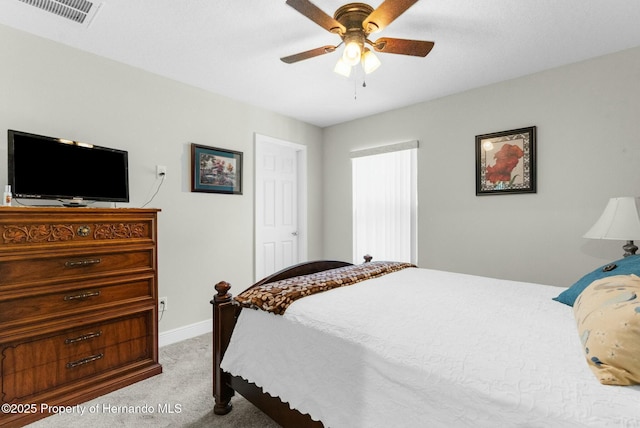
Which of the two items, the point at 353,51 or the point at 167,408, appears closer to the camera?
the point at 353,51

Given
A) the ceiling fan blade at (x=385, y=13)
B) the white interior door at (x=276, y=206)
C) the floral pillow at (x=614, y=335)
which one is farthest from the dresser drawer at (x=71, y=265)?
the floral pillow at (x=614, y=335)

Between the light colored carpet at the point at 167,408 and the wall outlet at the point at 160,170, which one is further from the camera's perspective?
the wall outlet at the point at 160,170

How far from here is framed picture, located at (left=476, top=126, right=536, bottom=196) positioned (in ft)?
9.55

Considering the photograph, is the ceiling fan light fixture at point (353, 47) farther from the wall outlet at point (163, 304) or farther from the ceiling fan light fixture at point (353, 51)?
the wall outlet at point (163, 304)

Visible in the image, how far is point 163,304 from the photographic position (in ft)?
9.47

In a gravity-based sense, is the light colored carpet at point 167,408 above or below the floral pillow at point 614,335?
Answer: below

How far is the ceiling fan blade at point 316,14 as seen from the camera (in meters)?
1.53

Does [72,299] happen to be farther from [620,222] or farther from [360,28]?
[620,222]

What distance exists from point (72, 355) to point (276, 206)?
8.29 ft

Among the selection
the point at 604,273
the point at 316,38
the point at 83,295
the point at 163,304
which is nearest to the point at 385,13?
the point at 316,38

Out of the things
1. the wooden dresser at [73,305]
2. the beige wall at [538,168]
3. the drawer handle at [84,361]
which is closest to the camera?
the wooden dresser at [73,305]

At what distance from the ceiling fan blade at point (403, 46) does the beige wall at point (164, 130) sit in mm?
2070

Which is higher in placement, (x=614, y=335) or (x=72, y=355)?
(x=614, y=335)

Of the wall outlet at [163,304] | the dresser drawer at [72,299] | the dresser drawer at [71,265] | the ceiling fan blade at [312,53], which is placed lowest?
the wall outlet at [163,304]
